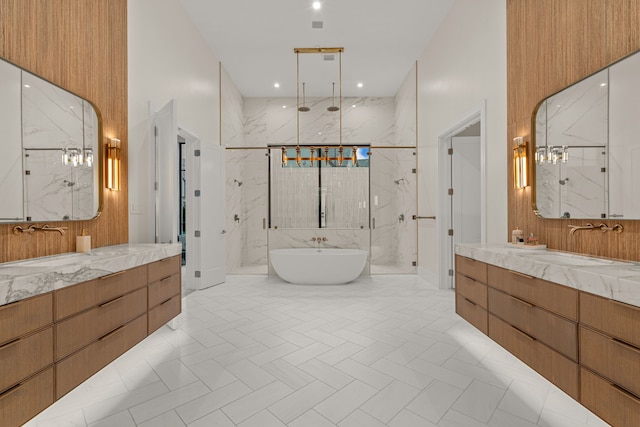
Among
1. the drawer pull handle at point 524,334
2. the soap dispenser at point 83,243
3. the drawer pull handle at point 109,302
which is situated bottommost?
the drawer pull handle at point 524,334

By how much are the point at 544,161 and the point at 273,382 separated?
2540 mm

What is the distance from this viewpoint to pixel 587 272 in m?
1.33

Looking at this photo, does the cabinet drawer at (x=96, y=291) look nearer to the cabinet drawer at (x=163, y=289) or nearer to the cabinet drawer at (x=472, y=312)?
the cabinet drawer at (x=163, y=289)

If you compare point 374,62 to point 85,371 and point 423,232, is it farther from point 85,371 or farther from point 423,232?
point 85,371

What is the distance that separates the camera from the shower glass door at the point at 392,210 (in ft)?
18.6

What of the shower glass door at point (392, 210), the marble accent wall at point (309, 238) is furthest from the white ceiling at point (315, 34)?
the marble accent wall at point (309, 238)

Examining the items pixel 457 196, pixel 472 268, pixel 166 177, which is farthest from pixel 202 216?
pixel 457 196

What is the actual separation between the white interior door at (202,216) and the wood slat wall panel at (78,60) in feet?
5.08

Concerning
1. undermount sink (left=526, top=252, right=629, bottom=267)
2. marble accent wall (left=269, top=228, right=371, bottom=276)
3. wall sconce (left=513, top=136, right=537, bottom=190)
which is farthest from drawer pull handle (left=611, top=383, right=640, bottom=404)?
marble accent wall (left=269, top=228, right=371, bottom=276)

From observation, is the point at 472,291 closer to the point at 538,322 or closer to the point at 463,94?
the point at 538,322

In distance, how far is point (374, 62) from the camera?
5309 millimetres

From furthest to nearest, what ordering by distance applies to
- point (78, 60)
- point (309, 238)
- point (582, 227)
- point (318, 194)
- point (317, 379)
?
point (318, 194), point (309, 238), point (78, 60), point (317, 379), point (582, 227)

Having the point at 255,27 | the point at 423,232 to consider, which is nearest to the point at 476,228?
the point at 423,232

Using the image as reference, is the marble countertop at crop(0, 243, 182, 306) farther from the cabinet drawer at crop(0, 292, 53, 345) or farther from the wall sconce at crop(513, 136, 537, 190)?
the wall sconce at crop(513, 136, 537, 190)
